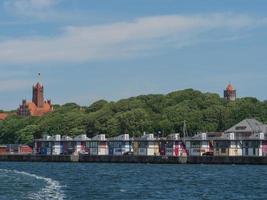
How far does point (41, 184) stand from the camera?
67438 millimetres

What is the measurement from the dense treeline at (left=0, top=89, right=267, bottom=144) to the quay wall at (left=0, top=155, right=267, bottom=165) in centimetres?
1883

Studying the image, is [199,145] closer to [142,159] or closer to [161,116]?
[142,159]

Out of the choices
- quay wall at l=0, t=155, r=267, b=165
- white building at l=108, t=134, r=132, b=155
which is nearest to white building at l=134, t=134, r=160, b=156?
white building at l=108, t=134, r=132, b=155

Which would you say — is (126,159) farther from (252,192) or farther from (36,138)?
(252,192)

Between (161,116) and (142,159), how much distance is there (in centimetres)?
3281

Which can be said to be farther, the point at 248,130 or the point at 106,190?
the point at 248,130

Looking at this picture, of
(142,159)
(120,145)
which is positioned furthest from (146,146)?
(142,159)

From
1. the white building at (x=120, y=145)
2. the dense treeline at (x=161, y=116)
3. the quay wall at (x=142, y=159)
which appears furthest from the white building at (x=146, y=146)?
the dense treeline at (x=161, y=116)

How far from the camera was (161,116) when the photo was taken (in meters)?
174

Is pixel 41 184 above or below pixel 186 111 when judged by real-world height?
below

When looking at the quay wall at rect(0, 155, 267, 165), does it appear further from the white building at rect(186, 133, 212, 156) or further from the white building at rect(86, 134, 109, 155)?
the white building at rect(186, 133, 212, 156)

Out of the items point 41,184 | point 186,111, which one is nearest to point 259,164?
point 186,111

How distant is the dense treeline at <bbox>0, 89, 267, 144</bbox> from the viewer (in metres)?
168

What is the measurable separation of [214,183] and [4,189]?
2055 centimetres
